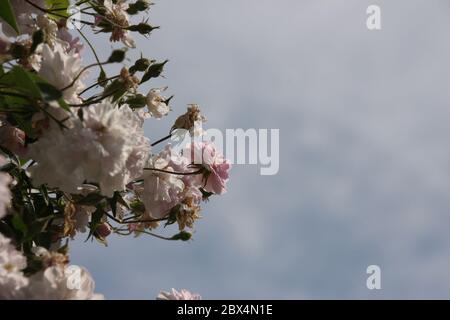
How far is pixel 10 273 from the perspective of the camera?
104 cm

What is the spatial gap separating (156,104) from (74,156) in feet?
2.16

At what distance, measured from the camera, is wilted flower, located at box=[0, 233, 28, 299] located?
103 cm

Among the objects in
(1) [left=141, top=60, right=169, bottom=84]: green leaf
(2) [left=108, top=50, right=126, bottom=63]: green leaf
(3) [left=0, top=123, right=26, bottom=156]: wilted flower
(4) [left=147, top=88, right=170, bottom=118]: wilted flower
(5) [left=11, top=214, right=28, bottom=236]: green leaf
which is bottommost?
(5) [left=11, top=214, right=28, bottom=236]: green leaf

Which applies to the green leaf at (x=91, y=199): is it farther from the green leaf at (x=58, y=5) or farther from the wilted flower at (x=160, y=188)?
the green leaf at (x=58, y=5)

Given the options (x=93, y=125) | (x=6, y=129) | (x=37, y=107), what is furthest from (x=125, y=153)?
(x=6, y=129)

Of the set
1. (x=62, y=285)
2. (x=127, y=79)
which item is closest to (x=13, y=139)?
(x=127, y=79)

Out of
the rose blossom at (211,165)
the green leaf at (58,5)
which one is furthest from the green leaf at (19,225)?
the green leaf at (58,5)

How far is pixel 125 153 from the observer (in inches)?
50.0

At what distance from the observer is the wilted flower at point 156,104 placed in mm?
1862

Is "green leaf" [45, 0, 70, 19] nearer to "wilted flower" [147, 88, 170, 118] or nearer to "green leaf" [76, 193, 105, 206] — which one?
"wilted flower" [147, 88, 170, 118]

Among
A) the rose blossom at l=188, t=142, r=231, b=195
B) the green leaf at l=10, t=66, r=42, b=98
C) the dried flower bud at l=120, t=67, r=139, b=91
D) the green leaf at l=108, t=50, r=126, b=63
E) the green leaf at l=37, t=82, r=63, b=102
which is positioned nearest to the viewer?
the green leaf at l=37, t=82, r=63, b=102

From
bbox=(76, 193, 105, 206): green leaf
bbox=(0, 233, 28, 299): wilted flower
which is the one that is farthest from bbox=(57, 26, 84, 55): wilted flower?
bbox=(0, 233, 28, 299): wilted flower

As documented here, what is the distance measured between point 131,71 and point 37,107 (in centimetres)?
54

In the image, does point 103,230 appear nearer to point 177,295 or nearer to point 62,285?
point 177,295
